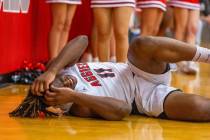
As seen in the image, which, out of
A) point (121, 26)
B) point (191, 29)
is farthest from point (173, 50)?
point (191, 29)

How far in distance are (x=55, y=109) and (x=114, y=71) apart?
38 centimetres

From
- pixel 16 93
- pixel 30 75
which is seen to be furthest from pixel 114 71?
pixel 30 75

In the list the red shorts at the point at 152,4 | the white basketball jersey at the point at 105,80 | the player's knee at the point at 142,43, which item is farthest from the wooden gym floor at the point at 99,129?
the red shorts at the point at 152,4

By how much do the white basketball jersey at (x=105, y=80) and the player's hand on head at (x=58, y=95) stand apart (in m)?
0.17

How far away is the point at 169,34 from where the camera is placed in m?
9.66

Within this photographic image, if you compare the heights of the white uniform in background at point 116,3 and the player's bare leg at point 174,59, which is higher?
the white uniform in background at point 116,3

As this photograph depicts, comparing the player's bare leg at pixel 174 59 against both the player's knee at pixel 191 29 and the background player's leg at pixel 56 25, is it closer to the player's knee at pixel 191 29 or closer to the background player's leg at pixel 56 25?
the background player's leg at pixel 56 25

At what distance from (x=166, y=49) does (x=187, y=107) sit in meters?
0.30

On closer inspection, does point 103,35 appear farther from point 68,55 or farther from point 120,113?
point 120,113

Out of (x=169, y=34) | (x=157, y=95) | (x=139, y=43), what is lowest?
(x=169, y=34)

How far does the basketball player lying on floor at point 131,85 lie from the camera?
8.49 ft

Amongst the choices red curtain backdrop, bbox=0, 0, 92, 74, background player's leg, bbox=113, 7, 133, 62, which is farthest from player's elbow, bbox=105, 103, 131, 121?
background player's leg, bbox=113, 7, 133, 62

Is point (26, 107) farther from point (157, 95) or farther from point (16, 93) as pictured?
point (16, 93)

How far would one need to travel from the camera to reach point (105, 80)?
2820mm
